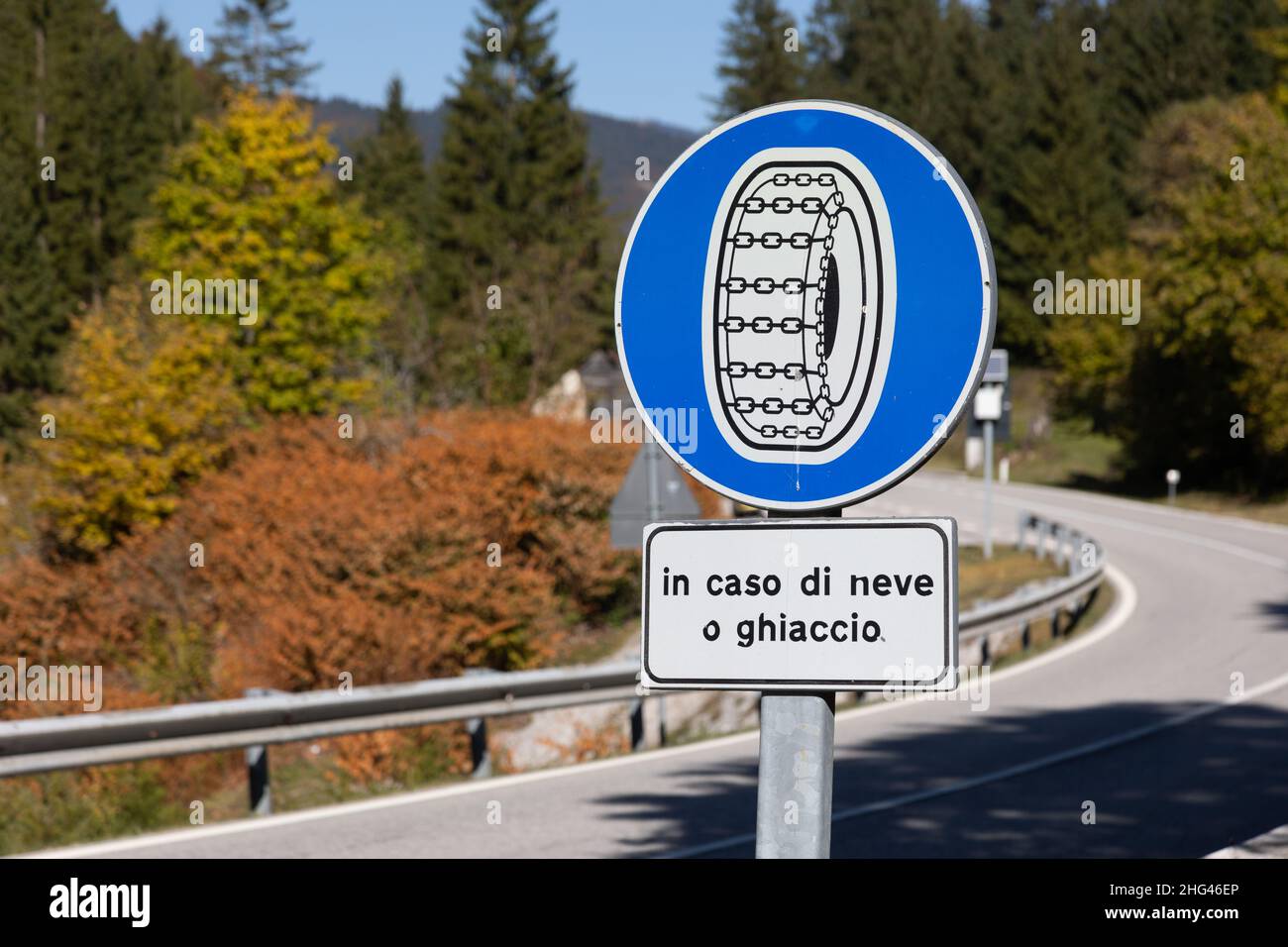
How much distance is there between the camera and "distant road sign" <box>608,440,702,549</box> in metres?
16.2

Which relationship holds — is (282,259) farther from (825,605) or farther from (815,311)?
(825,605)

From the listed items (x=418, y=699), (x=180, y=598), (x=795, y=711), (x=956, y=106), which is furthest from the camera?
(x=956, y=106)

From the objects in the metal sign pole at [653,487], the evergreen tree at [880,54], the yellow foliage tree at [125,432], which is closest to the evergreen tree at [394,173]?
the evergreen tree at [880,54]

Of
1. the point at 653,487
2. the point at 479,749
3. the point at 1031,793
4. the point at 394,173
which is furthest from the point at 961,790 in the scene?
the point at 394,173

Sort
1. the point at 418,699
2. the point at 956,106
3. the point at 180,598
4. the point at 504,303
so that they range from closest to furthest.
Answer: the point at 418,699, the point at 180,598, the point at 504,303, the point at 956,106

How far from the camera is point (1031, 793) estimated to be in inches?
387

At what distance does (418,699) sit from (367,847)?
2.85 m

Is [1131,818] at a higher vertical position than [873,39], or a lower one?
lower

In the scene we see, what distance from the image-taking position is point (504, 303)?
39969mm

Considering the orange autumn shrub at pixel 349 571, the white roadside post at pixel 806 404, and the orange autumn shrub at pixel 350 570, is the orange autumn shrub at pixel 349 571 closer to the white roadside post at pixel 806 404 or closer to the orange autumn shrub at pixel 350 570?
the orange autumn shrub at pixel 350 570

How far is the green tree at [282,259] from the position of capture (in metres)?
39.7

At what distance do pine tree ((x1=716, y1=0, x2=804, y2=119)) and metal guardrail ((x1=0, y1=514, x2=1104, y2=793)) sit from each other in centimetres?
6960
